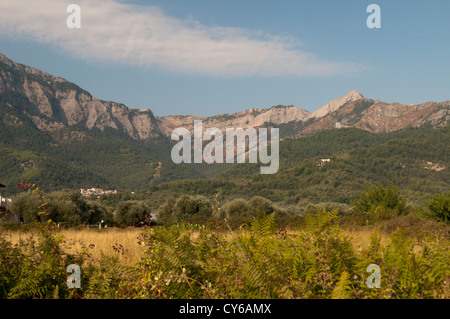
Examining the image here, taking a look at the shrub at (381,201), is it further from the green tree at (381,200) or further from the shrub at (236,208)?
the shrub at (236,208)

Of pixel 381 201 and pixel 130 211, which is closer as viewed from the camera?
pixel 381 201

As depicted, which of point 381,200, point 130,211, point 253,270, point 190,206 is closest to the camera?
point 253,270

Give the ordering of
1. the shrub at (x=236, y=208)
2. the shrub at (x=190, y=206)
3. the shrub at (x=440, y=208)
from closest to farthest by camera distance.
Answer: the shrub at (x=440, y=208)
the shrub at (x=190, y=206)
the shrub at (x=236, y=208)

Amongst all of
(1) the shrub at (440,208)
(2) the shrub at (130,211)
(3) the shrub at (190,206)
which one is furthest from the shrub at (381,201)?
(2) the shrub at (130,211)

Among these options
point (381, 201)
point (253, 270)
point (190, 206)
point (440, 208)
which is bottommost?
point (190, 206)

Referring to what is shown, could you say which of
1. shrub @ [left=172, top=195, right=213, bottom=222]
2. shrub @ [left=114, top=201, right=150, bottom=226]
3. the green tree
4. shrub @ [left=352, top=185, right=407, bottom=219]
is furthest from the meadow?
shrub @ [left=114, top=201, right=150, bottom=226]

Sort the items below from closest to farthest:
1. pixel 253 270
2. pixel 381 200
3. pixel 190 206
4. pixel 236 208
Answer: pixel 253 270
pixel 381 200
pixel 190 206
pixel 236 208

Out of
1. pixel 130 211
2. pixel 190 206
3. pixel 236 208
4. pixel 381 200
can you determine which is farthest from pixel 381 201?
pixel 130 211

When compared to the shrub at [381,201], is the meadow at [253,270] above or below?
above

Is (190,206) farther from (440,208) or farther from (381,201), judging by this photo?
(440,208)

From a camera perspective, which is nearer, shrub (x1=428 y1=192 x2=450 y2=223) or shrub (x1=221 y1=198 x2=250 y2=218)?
shrub (x1=428 y1=192 x2=450 y2=223)

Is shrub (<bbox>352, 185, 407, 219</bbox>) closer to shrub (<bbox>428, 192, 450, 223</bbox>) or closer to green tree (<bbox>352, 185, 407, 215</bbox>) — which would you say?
green tree (<bbox>352, 185, 407, 215</bbox>)

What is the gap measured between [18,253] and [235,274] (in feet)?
10.3
